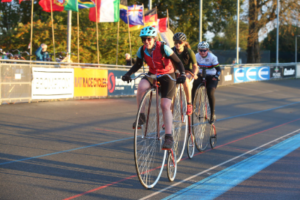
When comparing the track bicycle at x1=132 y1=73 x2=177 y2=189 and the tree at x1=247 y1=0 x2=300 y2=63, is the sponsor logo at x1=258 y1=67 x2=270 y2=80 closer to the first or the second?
the tree at x1=247 y1=0 x2=300 y2=63

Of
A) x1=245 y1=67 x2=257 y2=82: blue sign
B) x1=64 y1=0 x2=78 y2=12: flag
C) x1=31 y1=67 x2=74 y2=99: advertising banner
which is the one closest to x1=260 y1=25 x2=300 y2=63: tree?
x1=245 y1=67 x2=257 y2=82: blue sign

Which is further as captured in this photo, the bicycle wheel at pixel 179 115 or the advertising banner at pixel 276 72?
the advertising banner at pixel 276 72

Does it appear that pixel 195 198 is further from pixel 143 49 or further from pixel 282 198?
pixel 143 49

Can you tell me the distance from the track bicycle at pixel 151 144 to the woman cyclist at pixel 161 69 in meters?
0.09

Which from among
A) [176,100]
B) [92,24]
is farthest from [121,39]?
[176,100]

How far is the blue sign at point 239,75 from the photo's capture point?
29.4 m

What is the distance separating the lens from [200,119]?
754 centimetres

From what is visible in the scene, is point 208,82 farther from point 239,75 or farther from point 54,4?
point 239,75

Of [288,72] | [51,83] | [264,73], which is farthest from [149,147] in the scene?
[288,72]

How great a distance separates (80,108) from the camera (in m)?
13.3

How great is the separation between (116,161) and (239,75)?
2487 centimetres

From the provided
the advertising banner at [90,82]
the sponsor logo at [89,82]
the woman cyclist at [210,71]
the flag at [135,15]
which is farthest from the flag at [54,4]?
the woman cyclist at [210,71]

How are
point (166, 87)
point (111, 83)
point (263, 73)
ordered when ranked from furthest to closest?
point (263, 73)
point (111, 83)
point (166, 87)

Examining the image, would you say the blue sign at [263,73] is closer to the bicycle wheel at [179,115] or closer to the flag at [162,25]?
the flag at [162,25]
